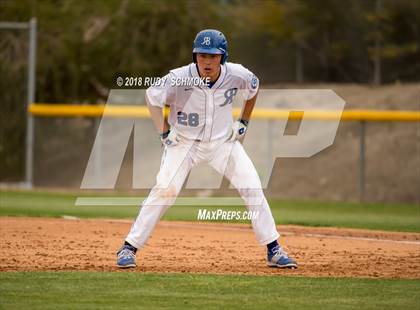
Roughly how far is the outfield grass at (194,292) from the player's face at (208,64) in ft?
6.25

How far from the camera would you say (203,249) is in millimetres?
10547

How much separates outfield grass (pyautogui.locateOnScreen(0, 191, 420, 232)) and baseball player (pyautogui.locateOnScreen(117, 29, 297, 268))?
5.60 meters

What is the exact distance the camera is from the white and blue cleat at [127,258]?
8.57 m

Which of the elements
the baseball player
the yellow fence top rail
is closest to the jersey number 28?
the baseball player

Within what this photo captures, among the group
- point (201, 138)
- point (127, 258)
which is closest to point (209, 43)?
point (201, 138)

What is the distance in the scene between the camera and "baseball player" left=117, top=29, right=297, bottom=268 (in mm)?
8594

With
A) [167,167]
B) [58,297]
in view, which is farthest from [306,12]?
[58,297]

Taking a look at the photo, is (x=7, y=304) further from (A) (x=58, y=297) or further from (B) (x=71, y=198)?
(B) (x=71, y=198)

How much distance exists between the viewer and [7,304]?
6.66 meters
